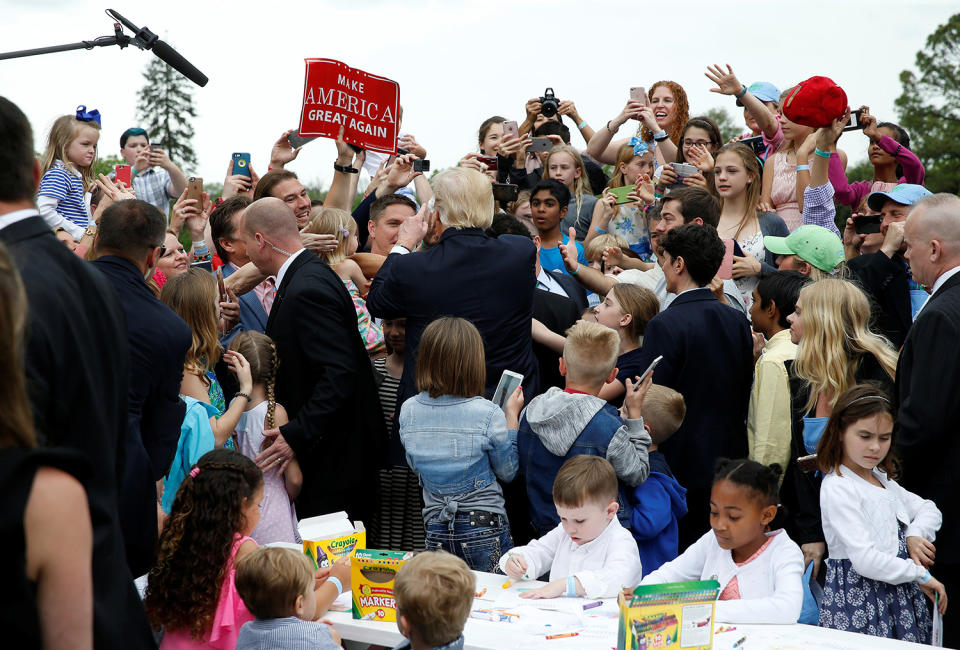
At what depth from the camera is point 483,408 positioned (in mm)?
4445

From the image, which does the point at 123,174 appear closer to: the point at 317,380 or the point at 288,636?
the point at 317,380

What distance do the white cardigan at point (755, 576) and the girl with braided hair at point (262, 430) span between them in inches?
79.5

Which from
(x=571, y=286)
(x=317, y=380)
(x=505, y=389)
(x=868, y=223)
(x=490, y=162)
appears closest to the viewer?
(x=505, y=389)

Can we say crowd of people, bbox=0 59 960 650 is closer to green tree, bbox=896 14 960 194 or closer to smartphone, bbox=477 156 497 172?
smartphone, bbox=477 156 497 172

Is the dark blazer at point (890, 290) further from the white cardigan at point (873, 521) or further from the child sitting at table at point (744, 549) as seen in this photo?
the child sitting at table at point (744, 549)

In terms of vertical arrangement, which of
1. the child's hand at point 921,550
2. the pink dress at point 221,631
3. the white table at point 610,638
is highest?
the child's hand at point 921,550

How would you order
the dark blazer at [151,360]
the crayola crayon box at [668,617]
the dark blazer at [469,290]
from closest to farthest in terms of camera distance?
1. the crayola crayon box at [668,617]
2. the dark blazer at [151,360]
3. the dark blazer at [469,290]

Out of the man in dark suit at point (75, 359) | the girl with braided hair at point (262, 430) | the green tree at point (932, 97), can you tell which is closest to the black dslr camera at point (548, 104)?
the girl with braided hair at point (262, 430)

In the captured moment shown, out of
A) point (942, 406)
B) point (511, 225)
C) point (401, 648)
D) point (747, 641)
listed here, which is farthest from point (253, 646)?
point (511, 225)

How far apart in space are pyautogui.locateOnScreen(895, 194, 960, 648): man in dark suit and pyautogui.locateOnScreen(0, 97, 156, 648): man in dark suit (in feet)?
10.5

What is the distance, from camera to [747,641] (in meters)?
3.21

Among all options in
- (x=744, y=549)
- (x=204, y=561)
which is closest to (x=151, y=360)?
(x=204, y=561)

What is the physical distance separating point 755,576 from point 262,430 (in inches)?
99.3

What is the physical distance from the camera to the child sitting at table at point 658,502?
4.25 m
